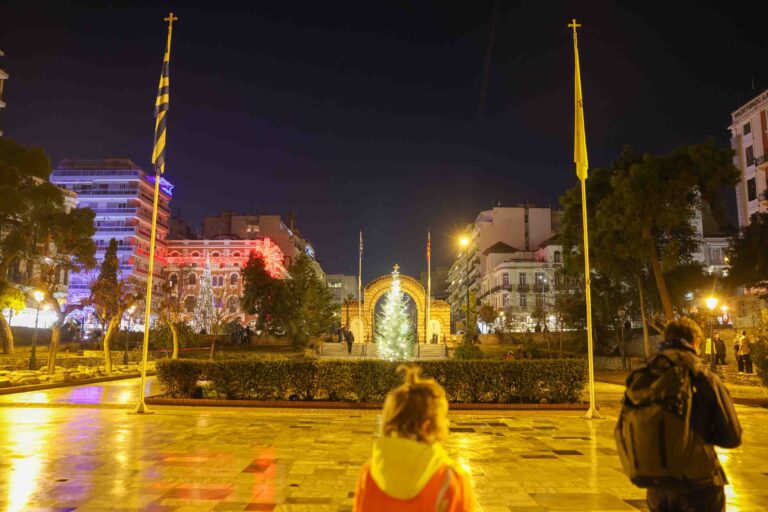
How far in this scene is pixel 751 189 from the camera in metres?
44.2

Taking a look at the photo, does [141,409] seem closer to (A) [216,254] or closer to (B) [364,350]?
(B) [364,350]

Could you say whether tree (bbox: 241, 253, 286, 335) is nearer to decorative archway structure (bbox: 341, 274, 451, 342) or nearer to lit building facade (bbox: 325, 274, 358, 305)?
decorative archway structure (bbox: 341, 274, 451, 342)

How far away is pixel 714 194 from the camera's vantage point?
28828mm

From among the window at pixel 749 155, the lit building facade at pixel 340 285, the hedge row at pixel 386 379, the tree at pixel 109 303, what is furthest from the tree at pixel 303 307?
the lit building facade at pixel 340 285

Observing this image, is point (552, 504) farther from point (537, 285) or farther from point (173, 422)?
point (537, 285)

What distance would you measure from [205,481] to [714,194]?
95.9 ft

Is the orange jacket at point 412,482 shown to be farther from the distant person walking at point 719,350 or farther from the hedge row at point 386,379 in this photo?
the distant person walking at point 719,350

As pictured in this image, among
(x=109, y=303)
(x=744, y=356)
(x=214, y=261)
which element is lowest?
(x=744, y=356)

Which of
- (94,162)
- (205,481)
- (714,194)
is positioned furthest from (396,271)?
(94,162)

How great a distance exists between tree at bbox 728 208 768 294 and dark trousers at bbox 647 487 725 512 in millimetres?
32096

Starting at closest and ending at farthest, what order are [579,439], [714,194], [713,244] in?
[579,439], [714,194], [713,244]

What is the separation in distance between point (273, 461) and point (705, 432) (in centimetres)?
682

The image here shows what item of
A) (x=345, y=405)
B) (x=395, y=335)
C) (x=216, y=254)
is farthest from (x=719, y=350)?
(x=216, y=254)

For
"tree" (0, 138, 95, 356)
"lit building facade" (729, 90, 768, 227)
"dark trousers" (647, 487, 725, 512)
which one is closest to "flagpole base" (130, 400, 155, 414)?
"dark trousers" (647, 487, 725, 512)
